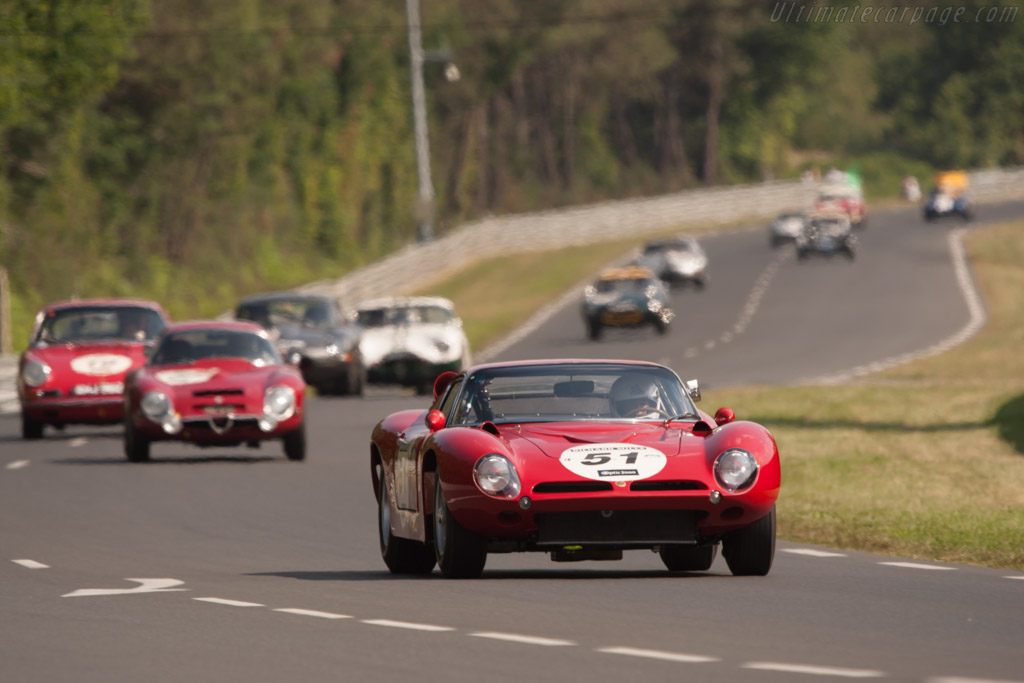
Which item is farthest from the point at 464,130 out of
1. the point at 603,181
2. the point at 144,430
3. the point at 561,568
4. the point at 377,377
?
the point at 561,568

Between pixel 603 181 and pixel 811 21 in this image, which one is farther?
pixel 811 21

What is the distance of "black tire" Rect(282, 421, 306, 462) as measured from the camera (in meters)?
20.7

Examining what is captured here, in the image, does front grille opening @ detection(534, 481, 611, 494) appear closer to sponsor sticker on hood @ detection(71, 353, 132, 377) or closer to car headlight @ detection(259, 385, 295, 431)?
car headlight @ detection(259, 385, 295, 431)

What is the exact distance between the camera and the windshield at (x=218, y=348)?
21281mm

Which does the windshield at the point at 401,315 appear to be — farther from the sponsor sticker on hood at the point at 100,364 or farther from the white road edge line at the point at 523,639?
the white road edge line at the point at 523,639

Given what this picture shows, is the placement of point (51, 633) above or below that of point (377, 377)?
above

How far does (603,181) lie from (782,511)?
97.9m

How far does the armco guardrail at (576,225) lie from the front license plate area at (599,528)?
115ft

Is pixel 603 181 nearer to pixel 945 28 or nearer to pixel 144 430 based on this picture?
pixel 945 28

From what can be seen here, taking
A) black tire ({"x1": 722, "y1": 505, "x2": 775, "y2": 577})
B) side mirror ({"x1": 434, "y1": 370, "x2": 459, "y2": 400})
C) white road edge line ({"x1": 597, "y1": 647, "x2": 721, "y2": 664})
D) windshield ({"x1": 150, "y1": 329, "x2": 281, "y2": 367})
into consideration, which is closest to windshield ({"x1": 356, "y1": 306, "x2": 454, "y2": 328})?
windshield ({"x1": 150, "y1": 329, "x2": 281, "y2": 367})

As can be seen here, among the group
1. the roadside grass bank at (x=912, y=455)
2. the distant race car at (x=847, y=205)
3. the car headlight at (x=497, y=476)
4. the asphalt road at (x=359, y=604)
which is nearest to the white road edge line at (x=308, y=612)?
the asphalt road at (x=359, y=604)

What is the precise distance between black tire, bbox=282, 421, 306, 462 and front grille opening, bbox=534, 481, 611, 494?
1044cm

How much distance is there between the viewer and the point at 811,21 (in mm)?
120438

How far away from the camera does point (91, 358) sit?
920 inches
